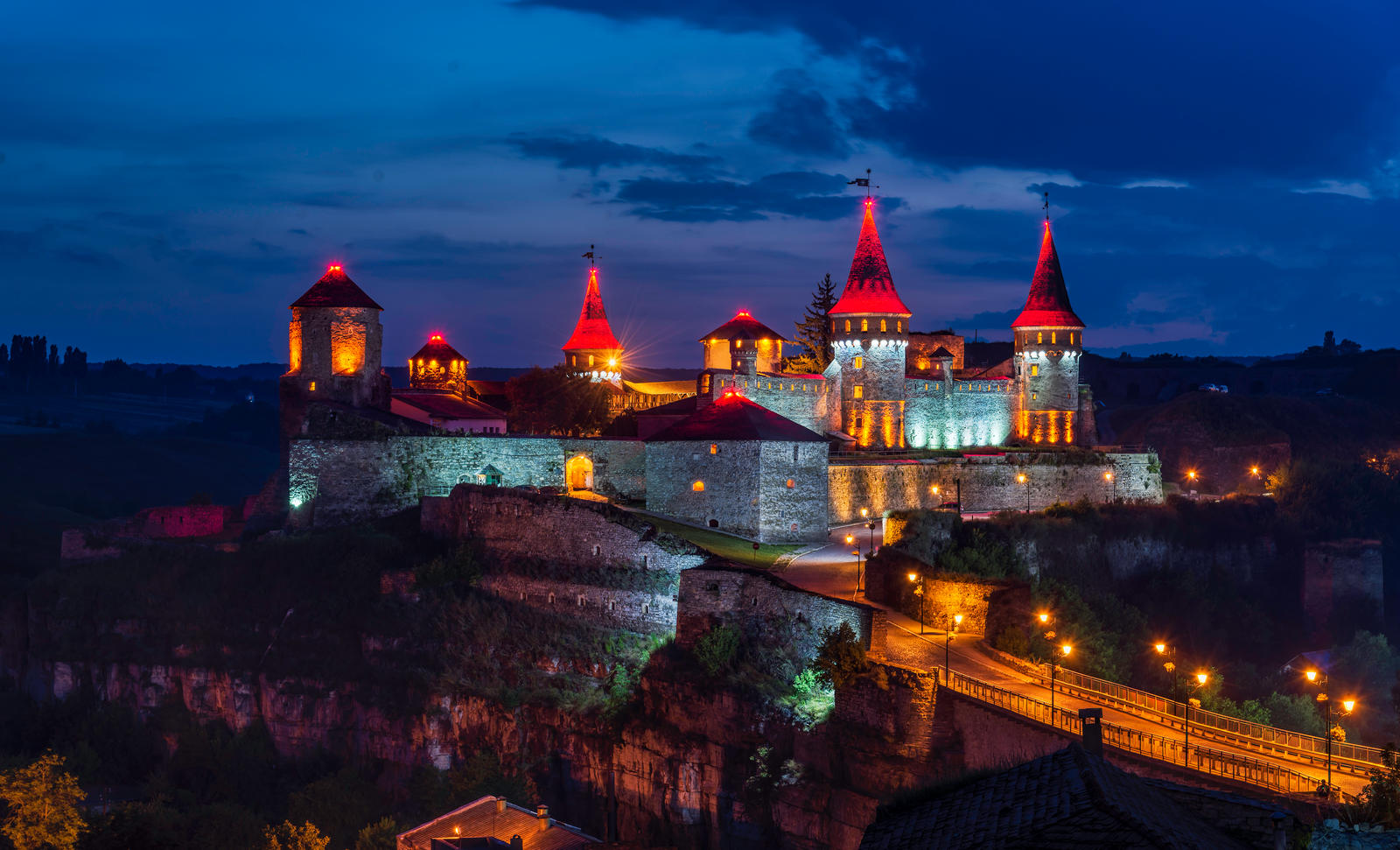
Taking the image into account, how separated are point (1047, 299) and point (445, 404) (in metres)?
28.0

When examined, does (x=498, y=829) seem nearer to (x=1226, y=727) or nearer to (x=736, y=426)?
(x=1226, y=727)

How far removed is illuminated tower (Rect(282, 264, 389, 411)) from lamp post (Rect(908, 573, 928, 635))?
2370cm

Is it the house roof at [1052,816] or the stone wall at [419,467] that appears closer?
the house roof at [1052,816]

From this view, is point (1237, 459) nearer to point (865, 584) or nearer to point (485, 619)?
point (865, 584)

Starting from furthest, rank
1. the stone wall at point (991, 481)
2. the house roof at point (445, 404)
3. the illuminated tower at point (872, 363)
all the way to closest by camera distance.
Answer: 1. the illuminated tower at point (872, 363)
2. the house roof at point (445, 404)
3. the stone wall at point (991, 481)

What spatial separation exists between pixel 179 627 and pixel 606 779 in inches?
650

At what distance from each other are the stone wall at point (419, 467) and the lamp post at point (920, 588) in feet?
50.3

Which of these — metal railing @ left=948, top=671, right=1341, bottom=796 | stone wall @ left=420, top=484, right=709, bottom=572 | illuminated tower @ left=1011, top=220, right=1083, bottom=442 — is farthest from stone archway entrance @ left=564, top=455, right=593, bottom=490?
metal railing @ left=948, top=671, right=1341, bottom=796

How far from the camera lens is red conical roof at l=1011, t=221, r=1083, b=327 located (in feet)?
205

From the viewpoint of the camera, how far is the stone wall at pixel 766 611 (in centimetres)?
3197

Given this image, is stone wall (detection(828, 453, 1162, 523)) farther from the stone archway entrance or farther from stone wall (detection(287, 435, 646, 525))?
the stone archway entrance

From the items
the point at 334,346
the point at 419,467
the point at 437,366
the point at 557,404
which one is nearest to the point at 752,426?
the point at 419,467

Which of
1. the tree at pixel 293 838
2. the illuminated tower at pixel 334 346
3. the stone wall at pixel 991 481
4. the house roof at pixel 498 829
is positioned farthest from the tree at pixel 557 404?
the house roof at pixel 498 829

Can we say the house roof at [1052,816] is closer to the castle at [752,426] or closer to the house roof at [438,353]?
the castle at [752,426]
